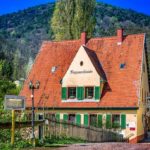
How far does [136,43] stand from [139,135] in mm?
9712

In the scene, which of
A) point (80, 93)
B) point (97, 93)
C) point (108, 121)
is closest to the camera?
point (108, 121)

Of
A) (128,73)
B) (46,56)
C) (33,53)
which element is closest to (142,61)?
(128,73)

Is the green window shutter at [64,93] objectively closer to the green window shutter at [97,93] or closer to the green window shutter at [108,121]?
the green window shutter at [97,93]

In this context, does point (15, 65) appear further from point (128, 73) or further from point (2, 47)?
point (128, 73)

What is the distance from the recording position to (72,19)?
206 ft

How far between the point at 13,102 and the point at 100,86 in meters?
27.8

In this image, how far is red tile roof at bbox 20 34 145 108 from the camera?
4553cm

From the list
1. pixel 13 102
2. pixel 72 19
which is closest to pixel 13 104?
pixel 13 102

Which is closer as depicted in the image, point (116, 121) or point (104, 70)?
point (116, 121)

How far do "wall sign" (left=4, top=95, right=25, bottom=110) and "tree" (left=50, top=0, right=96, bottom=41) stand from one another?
4188 cm

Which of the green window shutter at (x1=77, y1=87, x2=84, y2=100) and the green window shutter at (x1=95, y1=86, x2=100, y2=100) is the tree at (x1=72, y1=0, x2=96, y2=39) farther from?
the green window shutter at (x1=95, y1=86, x2=100, y2=100)

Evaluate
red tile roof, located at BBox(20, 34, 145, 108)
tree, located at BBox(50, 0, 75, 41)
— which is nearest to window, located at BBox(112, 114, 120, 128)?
red tile roof, located at BBox(20, 34, 145, 108)

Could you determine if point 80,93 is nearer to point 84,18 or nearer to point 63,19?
point 84,18

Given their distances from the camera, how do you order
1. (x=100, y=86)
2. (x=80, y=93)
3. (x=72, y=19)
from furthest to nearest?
(x=72, y=19) → (x=80, y=93) → (x=100, y=86)
